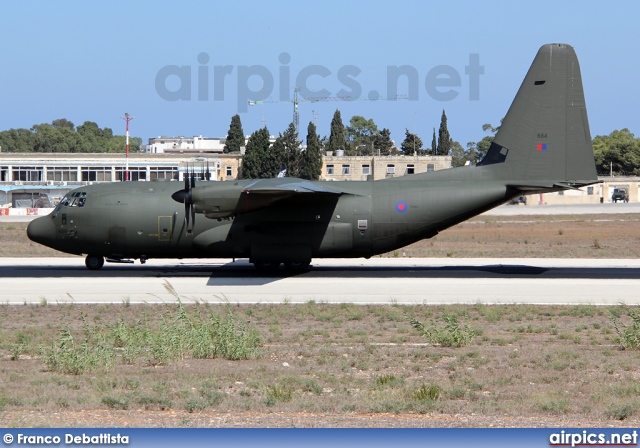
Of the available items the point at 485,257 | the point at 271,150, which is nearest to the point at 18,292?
the point at 485,257

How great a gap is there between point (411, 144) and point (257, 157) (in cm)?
5221

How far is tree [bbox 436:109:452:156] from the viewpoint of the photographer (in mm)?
153875

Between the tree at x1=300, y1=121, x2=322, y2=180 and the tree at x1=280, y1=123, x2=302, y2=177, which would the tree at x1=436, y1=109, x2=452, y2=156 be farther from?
the tree at x1=300, y1=121, x2=322, y2=180

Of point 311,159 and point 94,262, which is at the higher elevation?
point 311,159

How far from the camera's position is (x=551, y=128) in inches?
1253

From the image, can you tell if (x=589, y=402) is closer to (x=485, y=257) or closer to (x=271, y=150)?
(x=485, y=257)

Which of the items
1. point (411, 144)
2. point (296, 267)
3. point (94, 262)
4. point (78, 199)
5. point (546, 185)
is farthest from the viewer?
point (411, 144)

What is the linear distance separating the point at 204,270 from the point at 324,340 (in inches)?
622

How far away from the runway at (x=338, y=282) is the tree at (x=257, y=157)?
55.7m

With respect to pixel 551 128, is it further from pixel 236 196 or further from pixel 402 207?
pixel 236 196

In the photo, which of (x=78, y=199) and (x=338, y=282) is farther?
(x=78, y=199)

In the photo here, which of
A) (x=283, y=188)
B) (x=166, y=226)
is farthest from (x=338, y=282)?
(x=166, y=226)

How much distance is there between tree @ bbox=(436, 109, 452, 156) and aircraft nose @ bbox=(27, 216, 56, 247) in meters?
125

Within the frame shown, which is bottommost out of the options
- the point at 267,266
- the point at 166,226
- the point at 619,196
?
the point at 267,266
